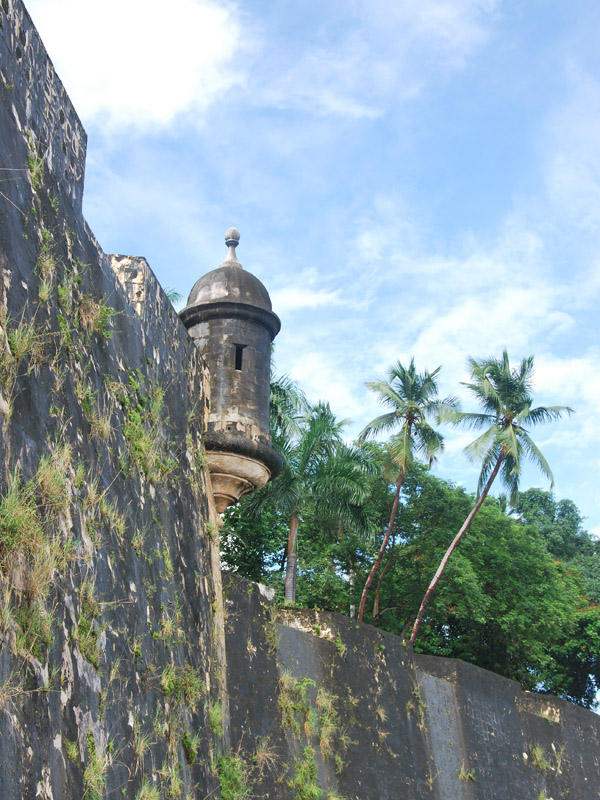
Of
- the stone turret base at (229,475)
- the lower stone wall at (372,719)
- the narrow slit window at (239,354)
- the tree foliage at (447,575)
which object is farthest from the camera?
the tree foliage at (447,575)

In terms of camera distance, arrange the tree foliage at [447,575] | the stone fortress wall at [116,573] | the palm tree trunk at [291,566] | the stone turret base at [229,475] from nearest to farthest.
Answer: the stone fortress wall at [116,573] → the stone turret base at [229,475] → the palm tree trunk at [291,566] → the tree foliage at [447,575]

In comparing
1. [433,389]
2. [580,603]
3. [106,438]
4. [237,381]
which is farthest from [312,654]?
[580,603]

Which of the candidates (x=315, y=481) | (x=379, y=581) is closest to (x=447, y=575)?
(x=379, y=581)

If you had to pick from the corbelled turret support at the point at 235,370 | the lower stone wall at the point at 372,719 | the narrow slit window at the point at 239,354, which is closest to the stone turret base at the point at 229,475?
the corbelled turret support at the point at 235,370

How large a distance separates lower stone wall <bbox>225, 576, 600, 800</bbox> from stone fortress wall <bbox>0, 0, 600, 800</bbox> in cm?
3

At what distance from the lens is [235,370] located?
9414mm

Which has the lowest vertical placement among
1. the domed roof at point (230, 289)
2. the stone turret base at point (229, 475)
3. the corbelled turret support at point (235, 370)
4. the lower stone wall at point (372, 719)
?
the lower stone wall at point (372, 719)

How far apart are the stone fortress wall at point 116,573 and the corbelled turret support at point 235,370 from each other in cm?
28

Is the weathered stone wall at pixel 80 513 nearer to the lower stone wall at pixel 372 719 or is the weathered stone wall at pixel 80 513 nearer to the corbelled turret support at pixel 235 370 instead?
the lower stone wall at pixel 372 719

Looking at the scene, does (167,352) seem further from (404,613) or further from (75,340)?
(404,613)

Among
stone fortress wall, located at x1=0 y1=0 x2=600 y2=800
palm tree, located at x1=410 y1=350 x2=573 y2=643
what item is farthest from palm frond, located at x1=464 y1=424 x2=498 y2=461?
stone fortress wall, located at x1=0 y1=0 x2=600 y2=800

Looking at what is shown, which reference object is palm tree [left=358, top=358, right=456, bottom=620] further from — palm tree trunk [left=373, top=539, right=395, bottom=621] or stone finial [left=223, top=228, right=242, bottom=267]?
stone finial [left=223, top=228, right=242, bottom=267]

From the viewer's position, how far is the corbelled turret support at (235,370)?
8.99 m

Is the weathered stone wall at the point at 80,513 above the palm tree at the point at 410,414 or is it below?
below
